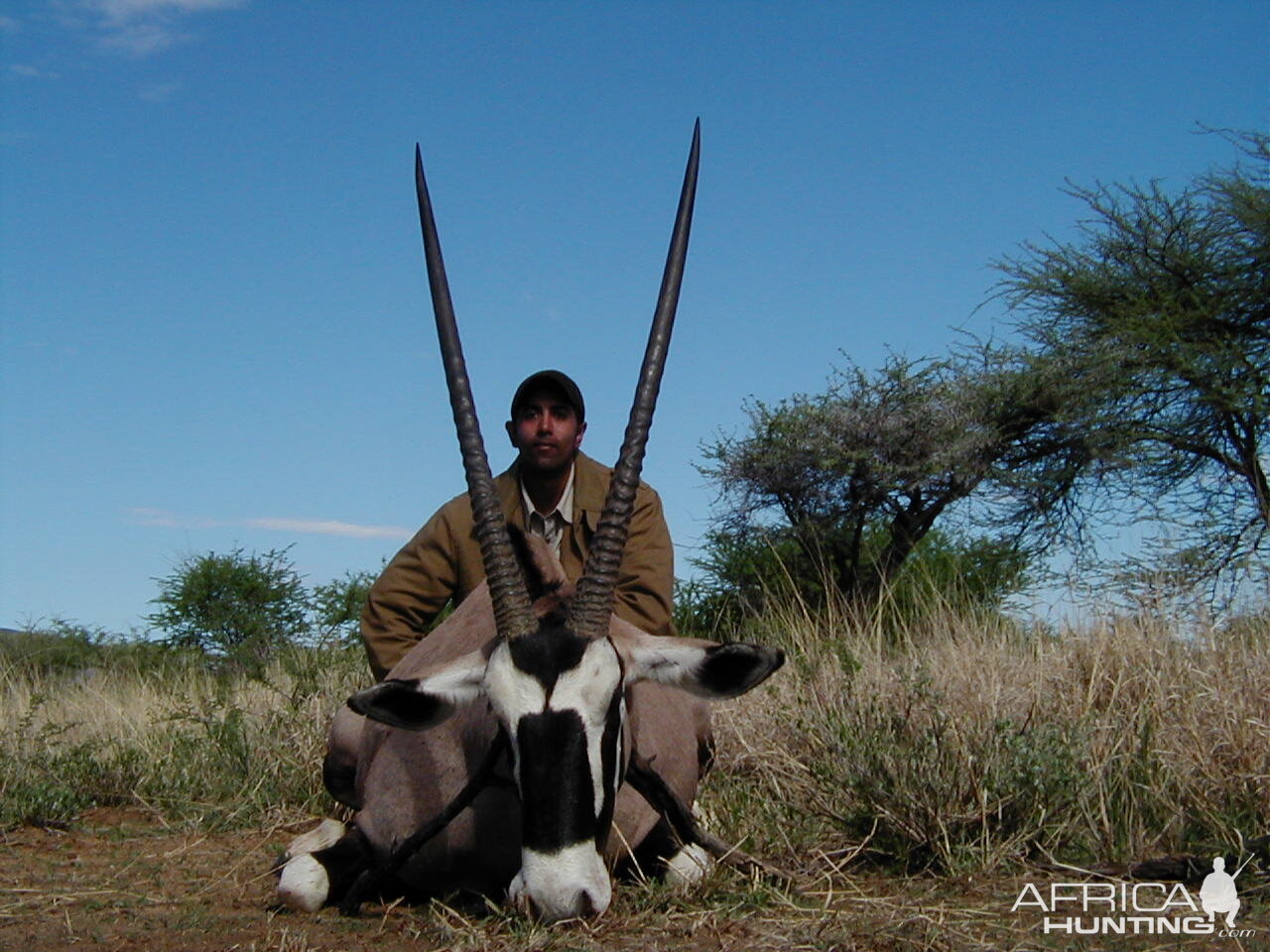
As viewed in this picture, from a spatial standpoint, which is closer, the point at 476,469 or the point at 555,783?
the point at 555,783

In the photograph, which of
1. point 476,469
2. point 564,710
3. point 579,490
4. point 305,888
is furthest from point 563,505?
point 564,710

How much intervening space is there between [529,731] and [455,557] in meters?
1.90

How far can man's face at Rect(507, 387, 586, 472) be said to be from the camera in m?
4.96

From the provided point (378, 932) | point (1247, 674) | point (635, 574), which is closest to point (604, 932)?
point (378, 932)

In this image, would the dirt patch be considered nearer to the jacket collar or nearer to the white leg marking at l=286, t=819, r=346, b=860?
the white leg marking at l=286, t=819, r=346, b=860

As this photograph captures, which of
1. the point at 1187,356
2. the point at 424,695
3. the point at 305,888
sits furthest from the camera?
the point at 1187,356

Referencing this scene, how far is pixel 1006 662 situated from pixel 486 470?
305 centimetres

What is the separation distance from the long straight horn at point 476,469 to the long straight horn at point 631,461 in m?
0.15

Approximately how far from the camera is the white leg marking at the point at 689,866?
3590 millimetres

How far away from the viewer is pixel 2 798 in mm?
5352

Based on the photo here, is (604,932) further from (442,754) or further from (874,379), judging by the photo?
(874,379)

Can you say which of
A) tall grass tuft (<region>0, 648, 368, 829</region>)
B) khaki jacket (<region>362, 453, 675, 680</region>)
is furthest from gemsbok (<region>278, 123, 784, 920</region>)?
tall grass tuft (<region>0, 648, 368, 829</region>)

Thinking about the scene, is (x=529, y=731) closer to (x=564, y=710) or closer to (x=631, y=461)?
(x=564, y=710)

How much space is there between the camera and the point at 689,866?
370 centimetres
